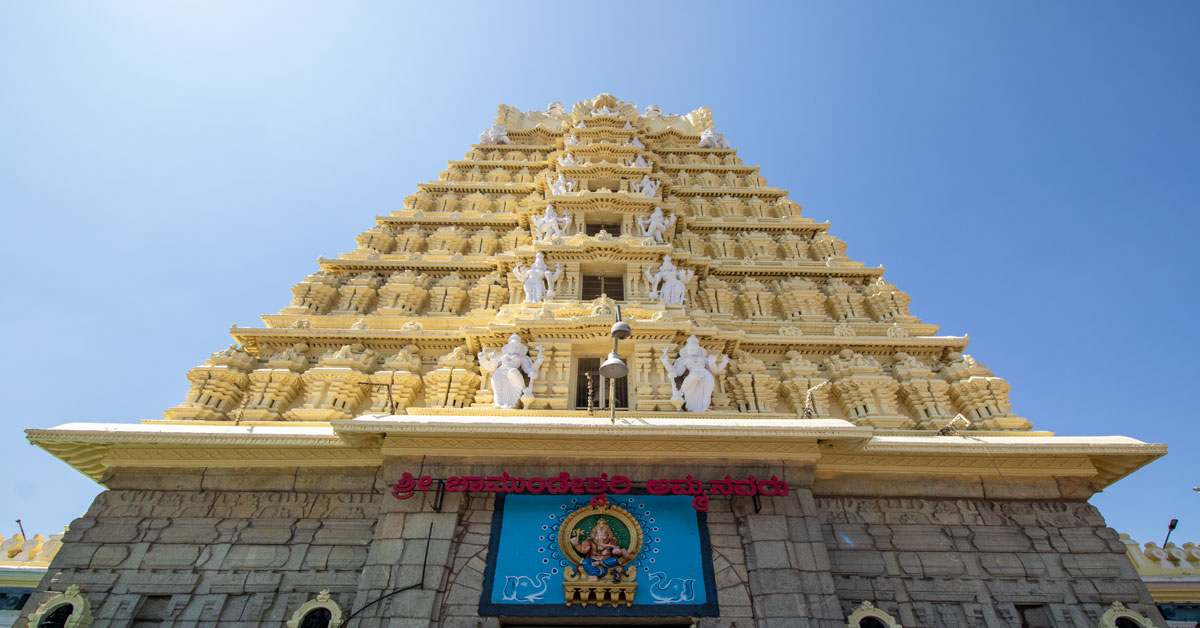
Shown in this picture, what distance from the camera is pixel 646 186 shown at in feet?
68.9

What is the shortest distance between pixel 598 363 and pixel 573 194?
7.48 m

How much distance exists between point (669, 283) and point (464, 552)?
987 centimetres

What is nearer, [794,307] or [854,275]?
[794,307]

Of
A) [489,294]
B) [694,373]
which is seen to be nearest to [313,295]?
[489,294]

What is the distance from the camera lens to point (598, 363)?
14.2 metres

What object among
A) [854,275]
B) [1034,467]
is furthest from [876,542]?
[854,275]

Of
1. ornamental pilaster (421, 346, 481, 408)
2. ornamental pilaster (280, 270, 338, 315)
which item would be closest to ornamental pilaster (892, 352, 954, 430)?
ornamental pilaster (421, 346, 481, 408)

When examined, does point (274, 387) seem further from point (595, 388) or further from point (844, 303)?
point (844, 303)

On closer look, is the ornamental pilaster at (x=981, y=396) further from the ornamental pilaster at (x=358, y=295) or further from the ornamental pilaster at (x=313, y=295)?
the ornamental pilaster at (x=313, y=295)

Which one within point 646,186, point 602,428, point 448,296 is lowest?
point 602,428

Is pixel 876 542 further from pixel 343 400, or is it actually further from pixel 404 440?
pixel 343 400

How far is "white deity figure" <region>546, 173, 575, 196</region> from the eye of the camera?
2059cm

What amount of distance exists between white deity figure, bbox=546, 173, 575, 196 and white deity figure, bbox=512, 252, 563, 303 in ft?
14.4

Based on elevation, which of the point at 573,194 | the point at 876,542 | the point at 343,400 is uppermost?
the point at 573,194
